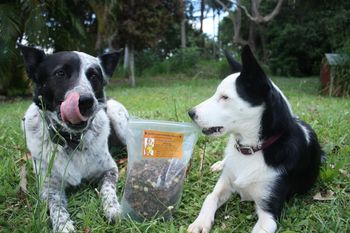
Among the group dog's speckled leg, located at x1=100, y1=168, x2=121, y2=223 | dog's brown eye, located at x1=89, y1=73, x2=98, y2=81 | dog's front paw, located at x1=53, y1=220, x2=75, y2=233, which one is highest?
dog's brown eye, located at x1=89, y1=73, x2=98, y2=81

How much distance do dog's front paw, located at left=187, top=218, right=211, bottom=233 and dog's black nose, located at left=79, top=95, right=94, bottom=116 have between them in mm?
1008

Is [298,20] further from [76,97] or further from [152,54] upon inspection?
[76,97]

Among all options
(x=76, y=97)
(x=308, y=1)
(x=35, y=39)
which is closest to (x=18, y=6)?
(x=35, y=39)

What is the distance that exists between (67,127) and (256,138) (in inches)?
49.6

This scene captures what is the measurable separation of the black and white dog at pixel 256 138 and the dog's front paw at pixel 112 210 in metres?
0.47

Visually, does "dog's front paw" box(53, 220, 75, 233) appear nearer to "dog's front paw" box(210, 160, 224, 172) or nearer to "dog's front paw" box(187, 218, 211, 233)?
"dog's front paw" box(187, 218, 211, 233)

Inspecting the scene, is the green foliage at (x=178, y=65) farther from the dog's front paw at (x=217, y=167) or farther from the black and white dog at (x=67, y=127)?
the black and white dog at (x=67, y=127)

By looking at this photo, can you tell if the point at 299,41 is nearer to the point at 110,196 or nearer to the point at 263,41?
the point at 263,41

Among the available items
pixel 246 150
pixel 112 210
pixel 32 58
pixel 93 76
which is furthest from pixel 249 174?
pixel 32 58

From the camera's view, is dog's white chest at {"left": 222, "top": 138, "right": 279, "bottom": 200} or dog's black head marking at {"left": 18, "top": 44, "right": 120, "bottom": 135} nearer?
dog's white chest at {"left": 222, "top": 138, "right": 279, "bottom": 200}

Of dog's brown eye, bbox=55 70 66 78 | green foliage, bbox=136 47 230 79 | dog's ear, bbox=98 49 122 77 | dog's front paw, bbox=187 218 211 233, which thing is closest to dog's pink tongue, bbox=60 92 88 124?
dog's brown eye, bbox=55 70 66 78

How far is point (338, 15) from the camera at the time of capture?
50.8 ft

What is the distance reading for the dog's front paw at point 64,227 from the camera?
2.18 metres

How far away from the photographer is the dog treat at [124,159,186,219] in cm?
234
